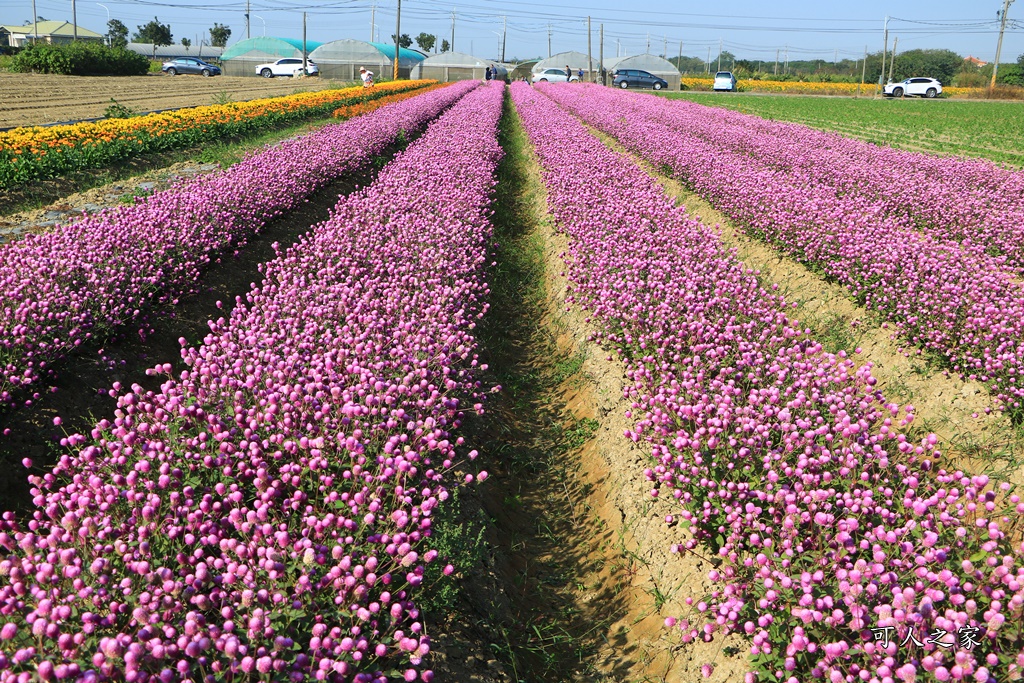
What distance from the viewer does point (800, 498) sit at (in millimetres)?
3365

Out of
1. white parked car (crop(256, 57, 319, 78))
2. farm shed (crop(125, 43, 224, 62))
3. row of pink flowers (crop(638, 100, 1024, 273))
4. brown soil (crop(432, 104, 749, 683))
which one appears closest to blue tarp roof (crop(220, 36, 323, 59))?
white parked car (crop(256, 57, 319, 78))

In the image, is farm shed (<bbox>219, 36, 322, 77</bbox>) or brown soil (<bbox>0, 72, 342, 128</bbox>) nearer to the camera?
brown soil (<bbox>0, 72, 342, 128</bbox>)

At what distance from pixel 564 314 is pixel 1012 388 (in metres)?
4.31

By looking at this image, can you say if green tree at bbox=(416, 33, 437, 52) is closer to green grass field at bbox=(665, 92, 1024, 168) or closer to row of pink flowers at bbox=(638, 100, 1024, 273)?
green grass field at bbox=(665, 92, 1024, 168)

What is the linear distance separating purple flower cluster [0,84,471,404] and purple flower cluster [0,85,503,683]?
61.0 inches

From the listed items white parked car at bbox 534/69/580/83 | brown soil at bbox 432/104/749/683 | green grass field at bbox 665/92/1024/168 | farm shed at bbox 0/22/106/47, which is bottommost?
brown soil at bbox 432/104/749/683

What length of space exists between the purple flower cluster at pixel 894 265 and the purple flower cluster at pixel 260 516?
4.34 metres

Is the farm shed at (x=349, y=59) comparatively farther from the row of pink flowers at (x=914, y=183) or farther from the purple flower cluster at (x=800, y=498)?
the purple flower cluster at (x=800, y=498)

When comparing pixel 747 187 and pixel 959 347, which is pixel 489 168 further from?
pixel 959 347

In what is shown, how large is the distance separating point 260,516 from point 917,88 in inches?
2891

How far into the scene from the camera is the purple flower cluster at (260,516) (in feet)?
7.41

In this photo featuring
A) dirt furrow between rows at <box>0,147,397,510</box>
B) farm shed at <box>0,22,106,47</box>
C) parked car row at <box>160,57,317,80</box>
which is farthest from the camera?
farm shed at <box>0,22,106,47</box>

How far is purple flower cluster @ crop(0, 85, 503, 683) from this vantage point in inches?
88.9

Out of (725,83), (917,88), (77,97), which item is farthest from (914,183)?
(725,83)
